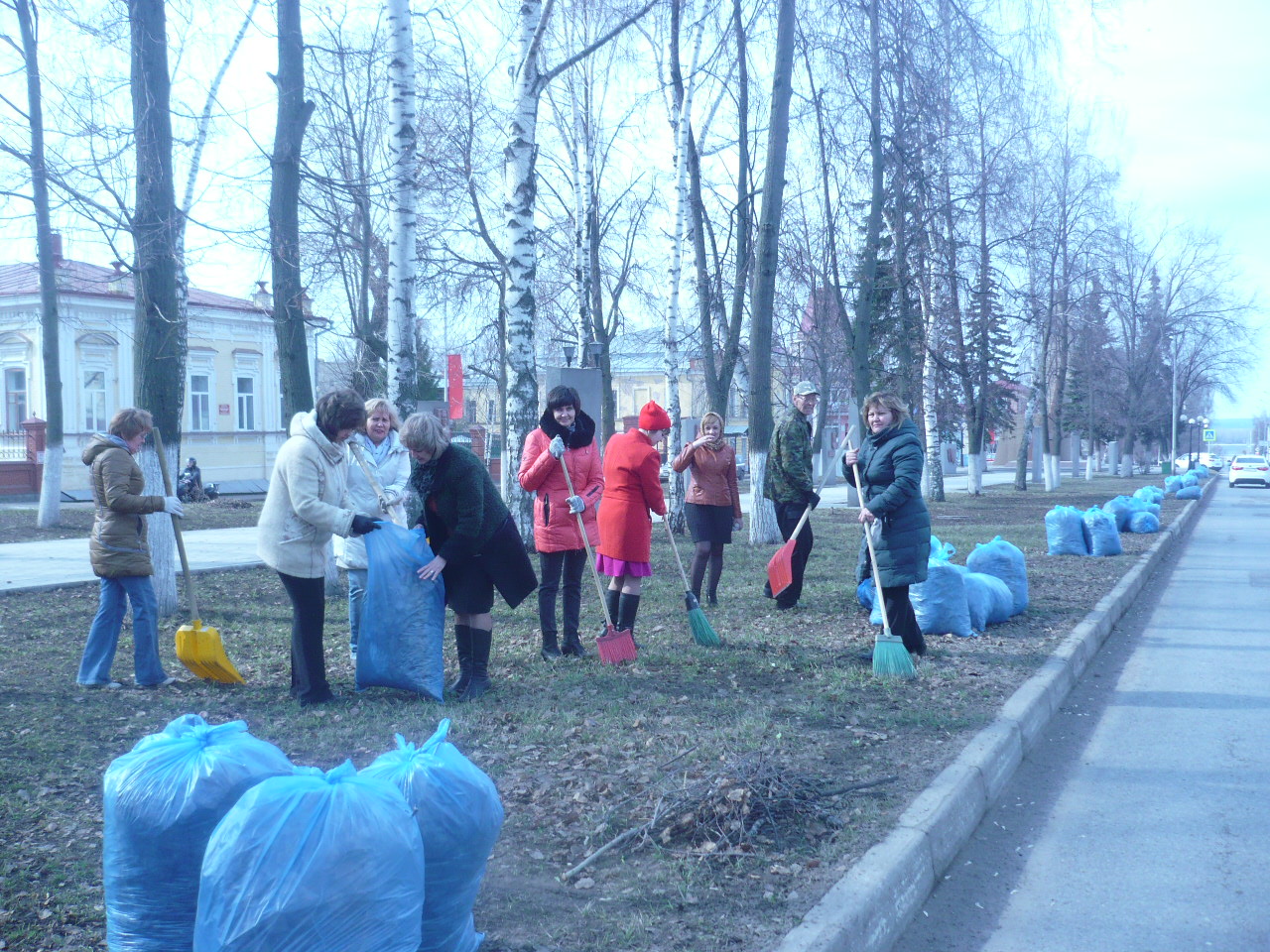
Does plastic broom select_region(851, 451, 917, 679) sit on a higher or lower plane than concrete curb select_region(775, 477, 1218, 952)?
higher

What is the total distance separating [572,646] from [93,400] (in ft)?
98.0

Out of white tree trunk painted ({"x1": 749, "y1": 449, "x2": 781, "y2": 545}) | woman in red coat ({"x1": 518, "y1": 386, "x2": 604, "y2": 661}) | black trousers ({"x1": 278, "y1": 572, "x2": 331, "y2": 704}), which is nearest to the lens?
black trousers ({"x1": 278, "y1": 572, "x2": 331, "y2": 704})

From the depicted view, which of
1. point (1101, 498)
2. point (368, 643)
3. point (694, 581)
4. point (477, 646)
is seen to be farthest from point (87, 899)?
point (1101, 498)

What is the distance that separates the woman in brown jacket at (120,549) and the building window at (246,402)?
105 ft

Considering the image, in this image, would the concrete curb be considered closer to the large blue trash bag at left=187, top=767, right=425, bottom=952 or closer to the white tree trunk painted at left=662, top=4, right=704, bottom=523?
the large blue trash bag at left=187, top=767, right=425, bottom=952

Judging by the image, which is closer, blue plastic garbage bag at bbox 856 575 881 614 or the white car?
blue plastic garbage bag at bbox 856 575 881 614

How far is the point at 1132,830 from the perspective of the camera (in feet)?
14.9

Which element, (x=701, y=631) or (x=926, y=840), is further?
(x=701, y=631)

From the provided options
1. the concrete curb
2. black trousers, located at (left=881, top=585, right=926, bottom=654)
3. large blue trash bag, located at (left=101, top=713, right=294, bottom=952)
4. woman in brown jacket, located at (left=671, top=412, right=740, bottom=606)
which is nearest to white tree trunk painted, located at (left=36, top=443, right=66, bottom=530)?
woman in brown jacket, located at (left=671, top=412, right=740, bottom=606)

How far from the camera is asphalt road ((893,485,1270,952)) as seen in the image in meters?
3.61

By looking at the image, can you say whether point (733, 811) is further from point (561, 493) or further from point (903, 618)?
point (903, 618)

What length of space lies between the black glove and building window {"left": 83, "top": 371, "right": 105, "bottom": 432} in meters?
29.9

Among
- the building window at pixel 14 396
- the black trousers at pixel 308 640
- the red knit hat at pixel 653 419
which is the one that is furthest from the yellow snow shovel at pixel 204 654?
the building window at pixel 14 396

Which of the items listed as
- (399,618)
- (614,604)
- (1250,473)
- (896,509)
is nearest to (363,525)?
(399,618)
